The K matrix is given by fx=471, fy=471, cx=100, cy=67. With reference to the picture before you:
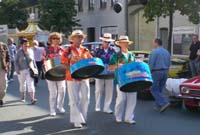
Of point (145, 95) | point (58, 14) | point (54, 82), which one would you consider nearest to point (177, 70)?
point (145, 95)

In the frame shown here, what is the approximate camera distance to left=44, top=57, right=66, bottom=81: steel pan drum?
1023 cm

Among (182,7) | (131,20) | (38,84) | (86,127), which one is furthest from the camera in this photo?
(131,20)

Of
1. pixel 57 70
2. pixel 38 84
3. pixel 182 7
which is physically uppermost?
pixel 182 7

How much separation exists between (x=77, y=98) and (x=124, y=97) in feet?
3.45

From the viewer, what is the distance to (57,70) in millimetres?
10328

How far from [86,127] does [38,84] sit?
31.8 feet

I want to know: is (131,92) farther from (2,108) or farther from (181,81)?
(2,108)

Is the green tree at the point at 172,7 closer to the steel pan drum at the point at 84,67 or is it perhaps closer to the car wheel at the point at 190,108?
the car wheel at the point at 190,108

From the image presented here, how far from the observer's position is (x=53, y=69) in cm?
1032

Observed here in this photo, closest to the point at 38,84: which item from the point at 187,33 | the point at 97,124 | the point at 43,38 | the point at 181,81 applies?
the point at 181,81

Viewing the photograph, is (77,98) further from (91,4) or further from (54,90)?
(91,4)

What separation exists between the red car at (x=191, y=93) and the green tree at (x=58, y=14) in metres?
27.9

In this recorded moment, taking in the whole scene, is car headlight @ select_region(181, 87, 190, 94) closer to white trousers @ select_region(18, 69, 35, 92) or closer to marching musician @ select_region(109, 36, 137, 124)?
marching musician @ select_region(109, 36, 137, 124)

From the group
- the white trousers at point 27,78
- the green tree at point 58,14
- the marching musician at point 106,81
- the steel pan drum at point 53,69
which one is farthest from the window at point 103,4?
the steel pan drum at point 53,69
